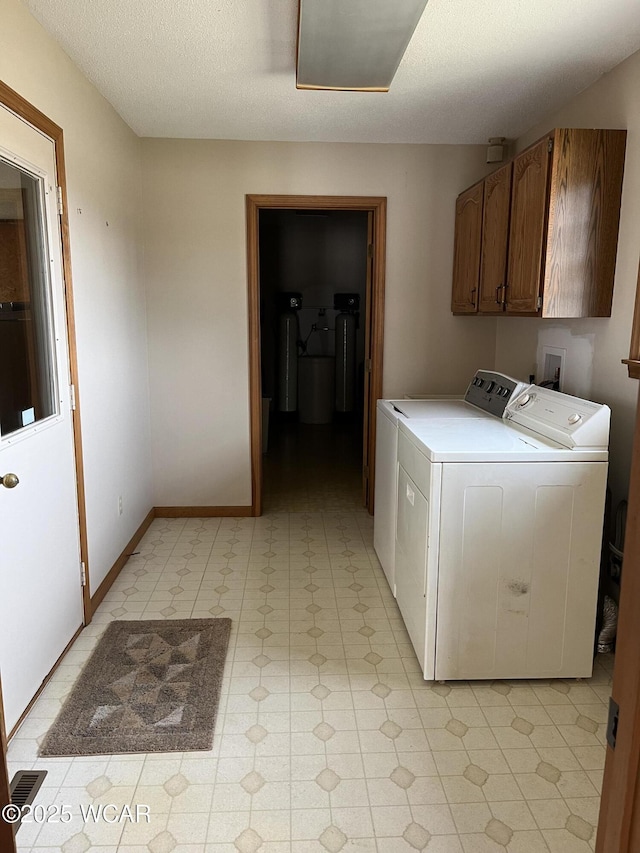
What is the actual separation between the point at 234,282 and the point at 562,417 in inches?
94.7

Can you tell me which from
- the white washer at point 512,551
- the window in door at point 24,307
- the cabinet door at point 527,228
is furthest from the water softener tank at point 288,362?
the white washer at point 512,551

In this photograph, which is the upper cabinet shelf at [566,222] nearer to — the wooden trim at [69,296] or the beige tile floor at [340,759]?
the beige tile floor at [340,759]

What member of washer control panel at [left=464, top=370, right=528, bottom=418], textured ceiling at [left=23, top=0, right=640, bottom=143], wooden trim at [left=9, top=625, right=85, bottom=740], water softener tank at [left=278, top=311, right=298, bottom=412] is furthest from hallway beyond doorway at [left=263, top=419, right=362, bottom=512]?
textured ceiling at [left=23, top=0, right=640, bottom=143]

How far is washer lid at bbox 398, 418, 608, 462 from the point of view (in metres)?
2.26

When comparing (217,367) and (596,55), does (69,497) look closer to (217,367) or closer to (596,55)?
(217,367)

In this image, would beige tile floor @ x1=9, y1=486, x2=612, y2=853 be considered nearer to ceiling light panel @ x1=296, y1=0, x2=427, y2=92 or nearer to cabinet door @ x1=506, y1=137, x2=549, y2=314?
cabinet door @ x1=506, y1=137, x2=549, y2=314

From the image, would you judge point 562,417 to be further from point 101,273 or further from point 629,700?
point 101,273

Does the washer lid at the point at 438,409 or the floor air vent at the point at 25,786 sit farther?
the washer lid at the point at 438,409

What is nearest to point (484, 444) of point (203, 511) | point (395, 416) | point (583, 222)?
point (395, 416)

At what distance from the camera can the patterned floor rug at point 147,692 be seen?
81.5 inches

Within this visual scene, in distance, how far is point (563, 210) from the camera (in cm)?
265

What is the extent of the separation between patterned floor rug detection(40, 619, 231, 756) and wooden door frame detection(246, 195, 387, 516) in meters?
1.60

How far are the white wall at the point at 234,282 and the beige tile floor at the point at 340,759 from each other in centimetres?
145

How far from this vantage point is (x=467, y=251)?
379 cm
